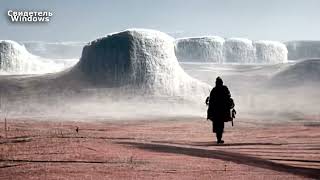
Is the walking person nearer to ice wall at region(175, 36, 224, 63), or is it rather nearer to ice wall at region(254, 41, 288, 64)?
ice wall at region(175, 36, 224, 63)

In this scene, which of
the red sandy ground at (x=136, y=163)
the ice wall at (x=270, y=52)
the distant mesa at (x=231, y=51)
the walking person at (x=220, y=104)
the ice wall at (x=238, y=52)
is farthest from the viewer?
the ice wall at (x=238, y=52)

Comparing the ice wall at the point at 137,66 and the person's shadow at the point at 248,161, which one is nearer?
the person's shadow at the point at 248,161

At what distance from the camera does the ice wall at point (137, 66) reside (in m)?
37.0

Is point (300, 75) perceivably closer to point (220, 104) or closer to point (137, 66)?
point (137, 66)

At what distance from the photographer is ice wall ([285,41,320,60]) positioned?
423 ft

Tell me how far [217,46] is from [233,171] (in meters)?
92.3

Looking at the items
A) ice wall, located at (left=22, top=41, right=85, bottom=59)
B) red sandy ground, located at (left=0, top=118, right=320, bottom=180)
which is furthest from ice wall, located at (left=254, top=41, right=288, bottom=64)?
red sandy ground, located at (left=0, top=118, right=320, bottom=180)

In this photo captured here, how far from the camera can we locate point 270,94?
48312 mm

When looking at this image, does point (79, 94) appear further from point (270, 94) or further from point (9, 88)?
point (270, 94)

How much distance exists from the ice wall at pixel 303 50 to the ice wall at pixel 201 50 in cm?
3658

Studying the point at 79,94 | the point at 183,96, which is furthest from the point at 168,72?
the point at 79,94

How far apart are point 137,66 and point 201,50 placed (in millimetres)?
61300

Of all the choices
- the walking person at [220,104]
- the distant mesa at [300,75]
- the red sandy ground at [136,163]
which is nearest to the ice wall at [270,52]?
the distant mesa at [300,75]

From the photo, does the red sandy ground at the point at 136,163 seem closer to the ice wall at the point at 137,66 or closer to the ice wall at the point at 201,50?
the ice wall at the point at 137,66
